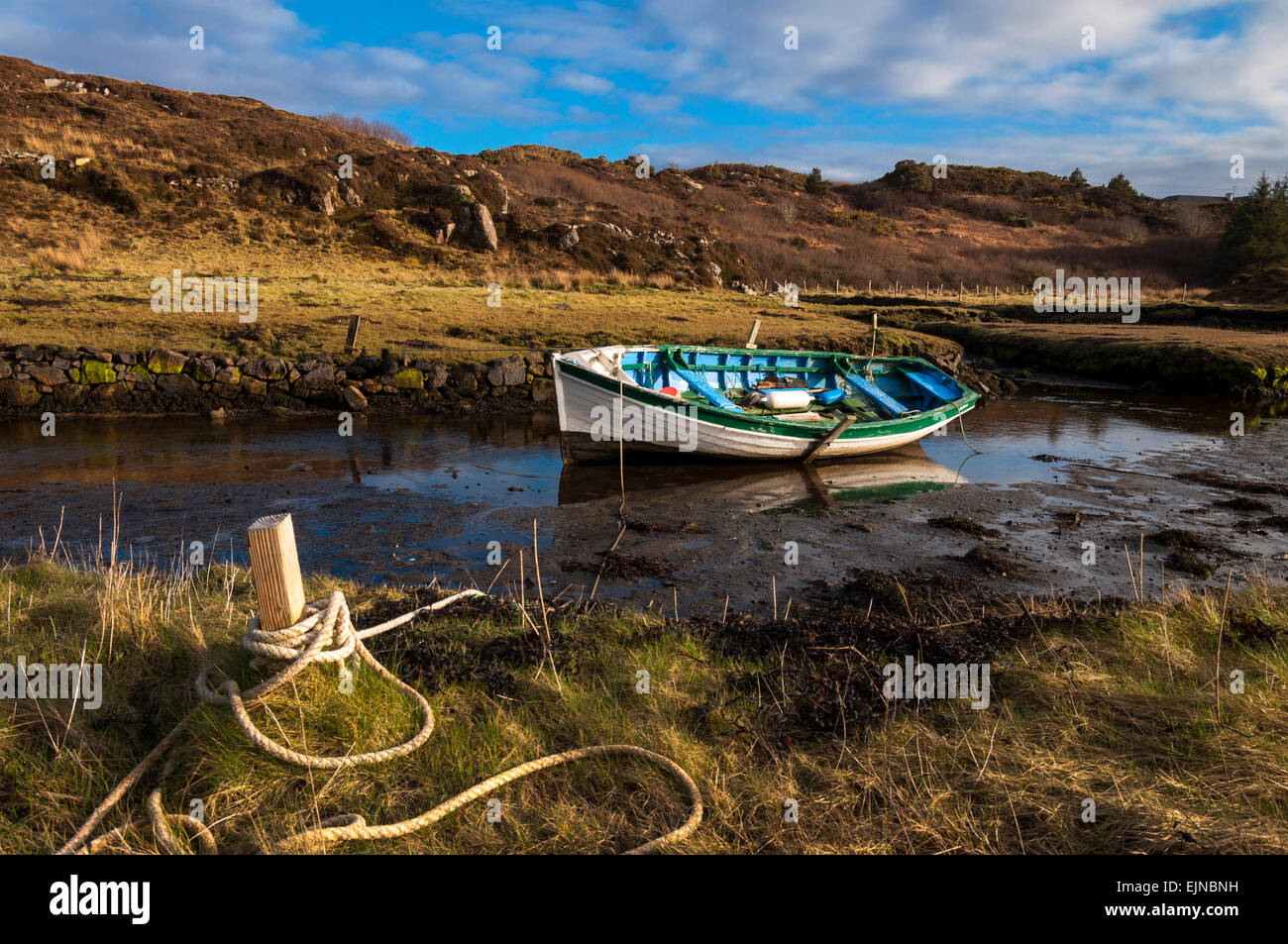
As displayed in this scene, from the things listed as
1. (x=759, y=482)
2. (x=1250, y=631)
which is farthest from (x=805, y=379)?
(x=1250, y=631)

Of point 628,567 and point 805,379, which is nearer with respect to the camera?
point 628,567

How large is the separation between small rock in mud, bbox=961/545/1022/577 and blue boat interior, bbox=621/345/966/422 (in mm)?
6016

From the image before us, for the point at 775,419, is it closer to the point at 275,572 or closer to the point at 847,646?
the point at 847,646

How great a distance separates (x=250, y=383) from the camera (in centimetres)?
1759

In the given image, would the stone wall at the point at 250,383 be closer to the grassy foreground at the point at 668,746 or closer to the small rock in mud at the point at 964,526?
the small rock in mud at the point at 964,526

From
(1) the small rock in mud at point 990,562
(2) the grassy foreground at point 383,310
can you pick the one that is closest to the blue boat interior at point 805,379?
(1) the small rock in mud at point 990,562

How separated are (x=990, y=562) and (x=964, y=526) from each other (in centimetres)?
161

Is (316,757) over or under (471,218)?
under

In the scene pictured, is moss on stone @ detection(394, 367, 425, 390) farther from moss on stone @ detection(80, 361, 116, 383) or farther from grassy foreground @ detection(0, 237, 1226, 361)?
moss on stone @ detection(80, 361, 116, 383)

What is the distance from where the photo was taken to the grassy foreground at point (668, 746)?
3.30 meters
